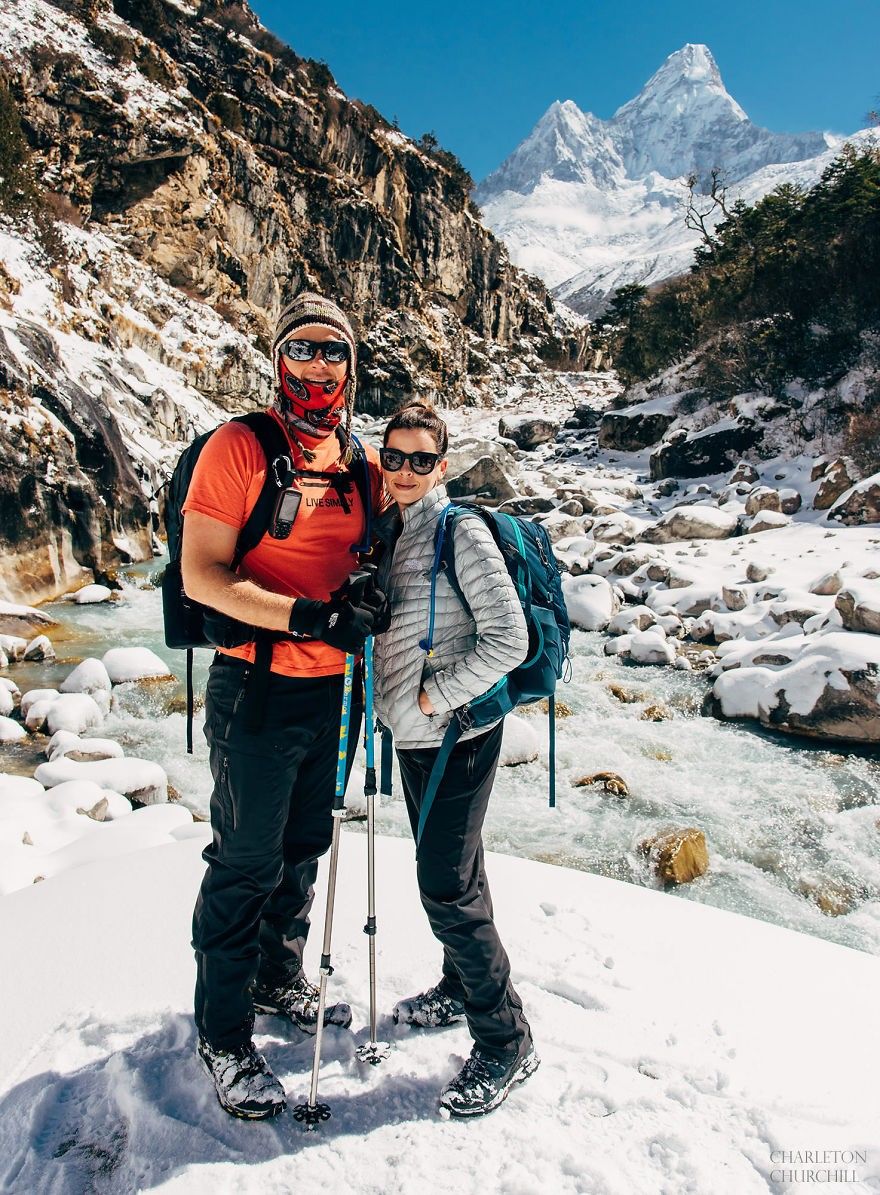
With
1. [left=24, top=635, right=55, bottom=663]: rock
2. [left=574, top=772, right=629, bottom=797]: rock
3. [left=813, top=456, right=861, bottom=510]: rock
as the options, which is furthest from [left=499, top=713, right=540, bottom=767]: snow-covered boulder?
[left=813, top=456, right=861, bottom=510]: rock

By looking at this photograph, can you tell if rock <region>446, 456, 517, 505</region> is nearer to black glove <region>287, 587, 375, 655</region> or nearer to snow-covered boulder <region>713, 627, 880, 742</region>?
snow-covered boulder <region>713, 627, 880, 742</region>

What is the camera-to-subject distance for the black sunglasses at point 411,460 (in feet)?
7.30

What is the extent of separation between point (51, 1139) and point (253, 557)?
175cm

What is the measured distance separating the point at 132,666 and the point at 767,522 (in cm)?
1285

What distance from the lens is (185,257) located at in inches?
1416

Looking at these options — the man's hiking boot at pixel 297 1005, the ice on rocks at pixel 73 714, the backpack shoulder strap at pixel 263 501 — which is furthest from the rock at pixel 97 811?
the backpack shoulder strap at pixel 263 501

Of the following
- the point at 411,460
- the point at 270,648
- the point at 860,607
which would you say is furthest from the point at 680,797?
the point at 270,648

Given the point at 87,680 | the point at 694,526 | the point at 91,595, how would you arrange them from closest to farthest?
the point at 87,680
the point at 91,595
the point at 694,526

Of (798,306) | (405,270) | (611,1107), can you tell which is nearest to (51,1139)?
(611,1107)

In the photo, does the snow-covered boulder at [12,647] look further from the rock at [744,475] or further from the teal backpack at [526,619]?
the rock at [744,475]

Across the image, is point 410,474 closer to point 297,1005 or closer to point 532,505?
point 297,1005

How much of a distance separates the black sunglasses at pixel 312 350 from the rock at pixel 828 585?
31.6ft

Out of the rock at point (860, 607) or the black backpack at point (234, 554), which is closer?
the black backpack at point (234, 554)

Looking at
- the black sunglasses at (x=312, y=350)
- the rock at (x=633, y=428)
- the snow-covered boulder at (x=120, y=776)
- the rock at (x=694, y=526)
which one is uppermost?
the rock at (x=633, y=428)
